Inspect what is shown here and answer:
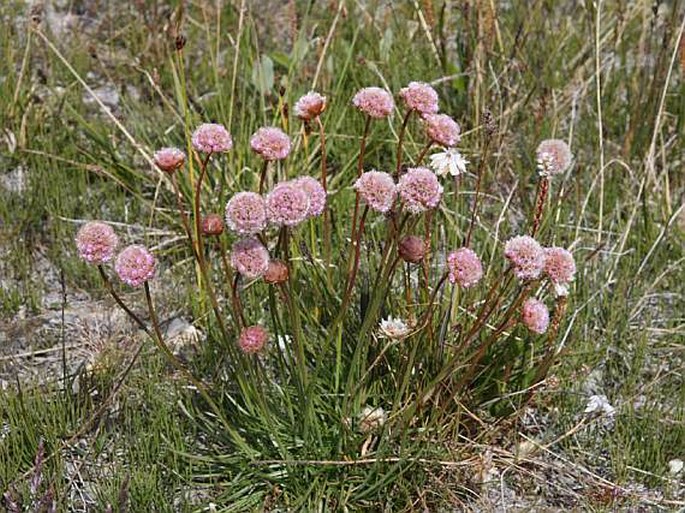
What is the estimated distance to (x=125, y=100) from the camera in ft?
11.9

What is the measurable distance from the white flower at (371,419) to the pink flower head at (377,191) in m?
0.56

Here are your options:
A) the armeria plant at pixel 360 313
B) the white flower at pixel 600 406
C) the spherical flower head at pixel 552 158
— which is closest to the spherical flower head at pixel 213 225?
the armeria plant at pixel 360 313

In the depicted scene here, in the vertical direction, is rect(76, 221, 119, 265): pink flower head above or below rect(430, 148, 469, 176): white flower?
below

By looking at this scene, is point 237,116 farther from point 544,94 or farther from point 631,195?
point 631,195

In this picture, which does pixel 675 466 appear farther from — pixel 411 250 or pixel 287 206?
pixel 287 206

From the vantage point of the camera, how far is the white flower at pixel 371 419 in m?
2.29

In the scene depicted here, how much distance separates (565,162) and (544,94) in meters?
1.48

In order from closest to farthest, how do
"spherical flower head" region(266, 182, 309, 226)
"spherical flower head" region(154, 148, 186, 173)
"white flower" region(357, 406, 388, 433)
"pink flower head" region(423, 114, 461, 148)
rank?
"spherical flower head" region(266, 182, 309, 226), "spherical flower head" region(154, 148, 186, 173), "pink flower head" region(423, 114, 461, 148), "white flower" region(357, 406, 388, 433)

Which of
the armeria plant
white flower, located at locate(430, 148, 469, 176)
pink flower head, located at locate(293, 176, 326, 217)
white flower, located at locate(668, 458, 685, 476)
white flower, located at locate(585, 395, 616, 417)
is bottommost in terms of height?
white flower, located at locate(668, 458, 685, 476)

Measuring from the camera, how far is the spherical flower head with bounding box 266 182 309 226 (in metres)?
1.86

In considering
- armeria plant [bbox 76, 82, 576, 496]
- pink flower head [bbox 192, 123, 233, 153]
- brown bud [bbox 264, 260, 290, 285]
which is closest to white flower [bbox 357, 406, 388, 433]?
armeria plant [bbox 76, 82, 576, 496]

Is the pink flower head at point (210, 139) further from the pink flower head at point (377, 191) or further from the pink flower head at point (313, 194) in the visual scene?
the pink flower head at point (377, 191)

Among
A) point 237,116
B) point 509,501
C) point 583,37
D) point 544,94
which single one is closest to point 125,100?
point 237,116

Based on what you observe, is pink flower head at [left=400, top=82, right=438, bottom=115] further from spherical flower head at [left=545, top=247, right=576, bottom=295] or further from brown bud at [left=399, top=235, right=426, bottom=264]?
spherical flower head at [left=545, top=247, right=576, bottom=295]
